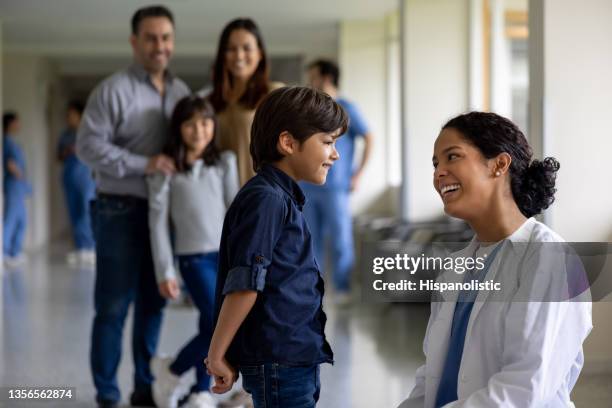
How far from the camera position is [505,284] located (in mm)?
1363

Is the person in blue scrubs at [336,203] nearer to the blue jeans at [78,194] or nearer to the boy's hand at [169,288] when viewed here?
the boy's hand at [169,288]

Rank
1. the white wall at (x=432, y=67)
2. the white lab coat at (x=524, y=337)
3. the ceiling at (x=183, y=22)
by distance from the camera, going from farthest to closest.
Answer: the ceiling at (x=183, y=22)
the white wall at (x=432, y=67)
the white lab coat at (x=524, y=337)

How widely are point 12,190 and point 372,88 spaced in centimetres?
405

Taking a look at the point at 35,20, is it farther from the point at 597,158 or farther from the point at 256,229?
the point at 256,229

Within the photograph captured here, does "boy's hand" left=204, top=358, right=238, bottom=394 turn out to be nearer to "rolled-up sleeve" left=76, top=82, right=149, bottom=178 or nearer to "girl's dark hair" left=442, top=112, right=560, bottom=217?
"girl's dark hair" left=442, top=112, right=560, bottom=217

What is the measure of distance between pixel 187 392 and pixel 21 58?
885 centimetres

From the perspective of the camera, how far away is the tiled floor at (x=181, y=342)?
3.15 m

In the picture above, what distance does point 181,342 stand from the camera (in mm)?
4242

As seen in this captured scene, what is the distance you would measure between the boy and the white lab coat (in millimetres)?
379

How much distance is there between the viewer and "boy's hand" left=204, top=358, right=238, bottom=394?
1.59m

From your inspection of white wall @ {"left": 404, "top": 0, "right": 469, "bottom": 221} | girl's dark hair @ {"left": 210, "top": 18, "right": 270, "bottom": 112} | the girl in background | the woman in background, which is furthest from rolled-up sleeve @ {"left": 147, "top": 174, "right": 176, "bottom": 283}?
white wall @ {"left": 404, "top": 0, "right": 469, "bottom": 221}

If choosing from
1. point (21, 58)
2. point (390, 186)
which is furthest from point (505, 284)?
point (21, 58)

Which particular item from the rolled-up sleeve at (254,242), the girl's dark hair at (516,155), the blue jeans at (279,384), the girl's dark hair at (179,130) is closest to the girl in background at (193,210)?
the girl's dark hair at (179,130)

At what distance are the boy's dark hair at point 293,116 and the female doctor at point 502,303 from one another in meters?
0.27
